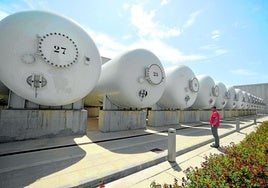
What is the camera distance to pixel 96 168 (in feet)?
11.9

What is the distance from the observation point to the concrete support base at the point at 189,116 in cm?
1218

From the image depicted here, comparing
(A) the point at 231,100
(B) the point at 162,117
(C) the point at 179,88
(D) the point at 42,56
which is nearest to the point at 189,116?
(B) the point at 162,117

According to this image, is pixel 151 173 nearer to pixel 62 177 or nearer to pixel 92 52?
pixel 62 177

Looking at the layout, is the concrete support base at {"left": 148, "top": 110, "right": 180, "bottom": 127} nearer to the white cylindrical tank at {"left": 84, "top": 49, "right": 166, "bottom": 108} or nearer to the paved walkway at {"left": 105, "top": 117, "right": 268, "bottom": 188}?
the white cylindrical tank at {"left": 84, "top": 49, "right": 166, "bottom": 108}

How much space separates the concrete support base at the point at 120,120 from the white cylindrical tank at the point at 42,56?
2491 mm

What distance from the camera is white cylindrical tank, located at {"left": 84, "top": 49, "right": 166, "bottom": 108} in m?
6.82

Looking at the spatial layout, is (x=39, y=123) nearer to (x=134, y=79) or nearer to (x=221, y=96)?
(x=134, y=79)

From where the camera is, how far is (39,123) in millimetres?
5656

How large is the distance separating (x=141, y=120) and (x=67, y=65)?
5.07 metres

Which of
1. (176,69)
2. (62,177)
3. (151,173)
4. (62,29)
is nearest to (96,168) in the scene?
(62,177)

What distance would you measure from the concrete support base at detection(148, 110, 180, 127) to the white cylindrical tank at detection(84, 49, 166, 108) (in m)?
2.54

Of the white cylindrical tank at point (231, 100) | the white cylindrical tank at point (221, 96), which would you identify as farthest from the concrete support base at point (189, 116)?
the white cylindrical tank at point (231, 100)

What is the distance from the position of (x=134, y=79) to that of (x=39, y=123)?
13.1 ft

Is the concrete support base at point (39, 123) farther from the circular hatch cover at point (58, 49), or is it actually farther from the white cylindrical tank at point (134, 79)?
the circular hatch cover at point (58, 49)
